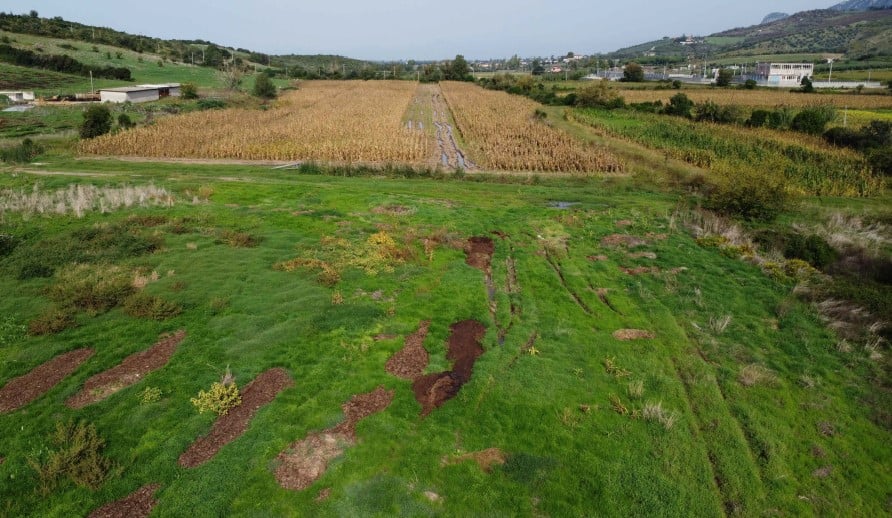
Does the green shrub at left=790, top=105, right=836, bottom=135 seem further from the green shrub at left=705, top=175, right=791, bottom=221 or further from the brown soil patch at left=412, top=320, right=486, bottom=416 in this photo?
the brown soil patch at left=412, top=320, right=486, bottom=416

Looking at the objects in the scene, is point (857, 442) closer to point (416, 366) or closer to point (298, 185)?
point (416, 366)

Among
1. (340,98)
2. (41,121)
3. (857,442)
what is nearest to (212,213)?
(857,442)

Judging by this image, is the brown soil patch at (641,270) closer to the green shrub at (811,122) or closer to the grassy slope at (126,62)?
the green shrub at (811,122)

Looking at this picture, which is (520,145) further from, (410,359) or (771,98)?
(771,98)

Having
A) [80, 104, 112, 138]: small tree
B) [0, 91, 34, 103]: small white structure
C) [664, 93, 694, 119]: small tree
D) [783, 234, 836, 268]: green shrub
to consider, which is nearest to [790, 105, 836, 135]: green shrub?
[664, 93, 694, 119]: small tree

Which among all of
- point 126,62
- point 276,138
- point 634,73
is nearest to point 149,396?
point 276,138
